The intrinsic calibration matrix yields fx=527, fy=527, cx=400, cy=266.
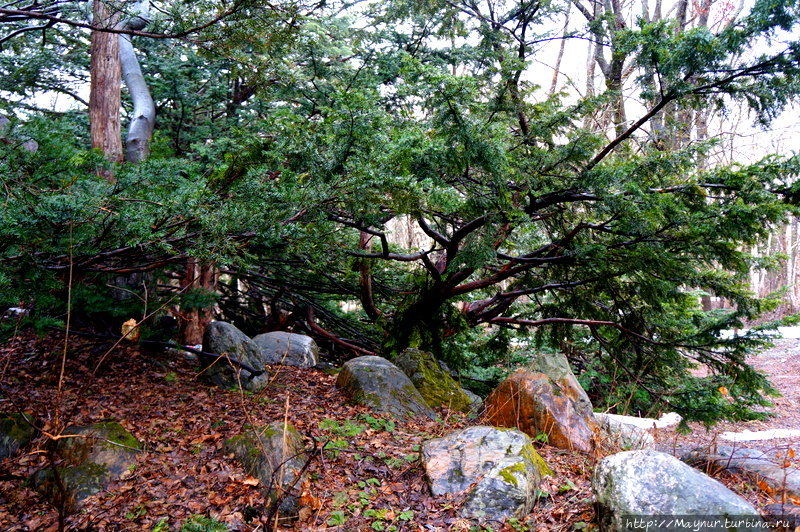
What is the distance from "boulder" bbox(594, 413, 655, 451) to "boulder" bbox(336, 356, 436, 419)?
5.95 feet

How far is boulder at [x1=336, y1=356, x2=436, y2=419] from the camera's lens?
19.1 ft

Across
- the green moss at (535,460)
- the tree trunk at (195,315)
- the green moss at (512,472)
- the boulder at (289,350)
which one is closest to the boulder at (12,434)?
the tree trunk at (195,315)

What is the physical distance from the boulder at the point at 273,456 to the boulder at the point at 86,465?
2.61ft

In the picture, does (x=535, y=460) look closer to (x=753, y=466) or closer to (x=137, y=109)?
(x=753, y=466)

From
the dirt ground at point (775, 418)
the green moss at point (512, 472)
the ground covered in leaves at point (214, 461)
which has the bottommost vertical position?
the dirt ground at point (775, 418)

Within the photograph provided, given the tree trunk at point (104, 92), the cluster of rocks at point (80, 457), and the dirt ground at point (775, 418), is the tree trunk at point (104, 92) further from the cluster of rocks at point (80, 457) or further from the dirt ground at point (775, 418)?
the dirt ground at point (775, 418)

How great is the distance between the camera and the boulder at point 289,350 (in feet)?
23.8

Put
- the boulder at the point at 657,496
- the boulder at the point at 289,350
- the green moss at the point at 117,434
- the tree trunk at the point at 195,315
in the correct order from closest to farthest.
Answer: the boulder at the point at 657,496 < the green moss at the point at 117,434 < the tree trunk at the point at 195,315 < the boulder at the point at 289,350

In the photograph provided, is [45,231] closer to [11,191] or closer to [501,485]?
[11,191]

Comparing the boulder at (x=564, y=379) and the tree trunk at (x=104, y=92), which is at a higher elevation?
the tree trunk at (x=104, y=92)

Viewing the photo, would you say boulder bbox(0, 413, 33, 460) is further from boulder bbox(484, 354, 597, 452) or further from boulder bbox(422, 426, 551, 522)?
boulder bbox(484, 354, 597, 452)

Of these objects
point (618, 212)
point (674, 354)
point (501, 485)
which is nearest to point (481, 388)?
point (674, 354)

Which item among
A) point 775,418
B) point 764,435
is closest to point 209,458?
point 764,435

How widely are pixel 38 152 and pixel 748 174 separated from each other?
5.90m
